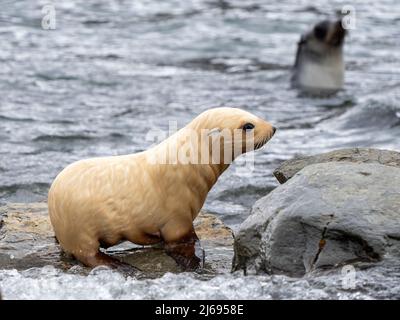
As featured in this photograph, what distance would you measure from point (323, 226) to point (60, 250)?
174 cm

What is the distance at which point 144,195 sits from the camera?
18.1ft

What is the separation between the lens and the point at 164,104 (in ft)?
40.4

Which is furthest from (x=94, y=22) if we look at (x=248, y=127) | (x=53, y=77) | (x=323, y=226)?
(x=323, y=226)

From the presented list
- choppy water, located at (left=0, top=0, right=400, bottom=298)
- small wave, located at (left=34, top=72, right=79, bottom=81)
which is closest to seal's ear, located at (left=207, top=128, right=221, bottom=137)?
choppy water, located at (left=0, top=0, right=400, bottom=298)

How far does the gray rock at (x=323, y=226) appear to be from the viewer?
4.87 metres

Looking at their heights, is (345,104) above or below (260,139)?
below

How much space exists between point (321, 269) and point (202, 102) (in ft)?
25.2

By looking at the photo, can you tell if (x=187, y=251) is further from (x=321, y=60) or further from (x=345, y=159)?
(x=321, y=60)

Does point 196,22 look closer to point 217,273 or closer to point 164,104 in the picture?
point 164,104

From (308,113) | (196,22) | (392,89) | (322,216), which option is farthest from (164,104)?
(322,216)

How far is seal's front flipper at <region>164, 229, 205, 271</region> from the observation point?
218 inches

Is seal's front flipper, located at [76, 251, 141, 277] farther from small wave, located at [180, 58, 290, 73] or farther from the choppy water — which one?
small wave, located at [180, 58, 290, 73]

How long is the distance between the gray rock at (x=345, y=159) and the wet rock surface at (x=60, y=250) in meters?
0.55

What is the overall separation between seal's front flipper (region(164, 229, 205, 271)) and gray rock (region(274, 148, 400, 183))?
77cm
